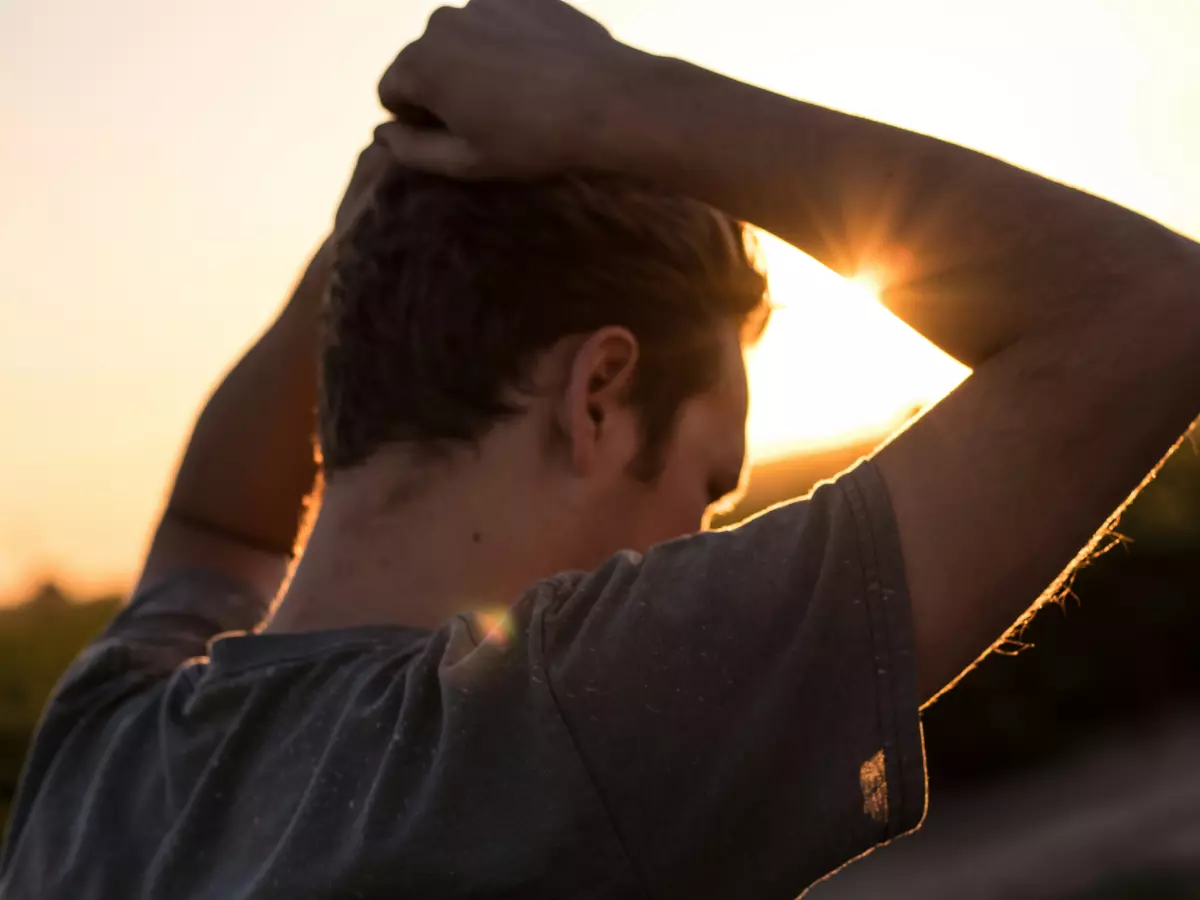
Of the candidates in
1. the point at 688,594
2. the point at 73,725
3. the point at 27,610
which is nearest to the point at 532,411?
the point at 688,594

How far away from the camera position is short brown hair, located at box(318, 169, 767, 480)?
1.99 meters

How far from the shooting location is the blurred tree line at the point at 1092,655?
970 centimetres

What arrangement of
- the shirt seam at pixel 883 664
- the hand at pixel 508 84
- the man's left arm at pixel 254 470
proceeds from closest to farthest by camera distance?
the shirt seam at pixel 883 664, the hand at pixel 508 84, the man's left arm at pixel 254 470

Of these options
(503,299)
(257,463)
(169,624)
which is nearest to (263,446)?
(257,463)

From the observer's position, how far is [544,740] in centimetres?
154

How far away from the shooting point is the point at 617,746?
4.97ft

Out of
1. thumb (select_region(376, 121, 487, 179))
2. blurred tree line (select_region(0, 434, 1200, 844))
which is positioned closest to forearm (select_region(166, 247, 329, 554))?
thumb (select_region(376, 121, 487, 179))

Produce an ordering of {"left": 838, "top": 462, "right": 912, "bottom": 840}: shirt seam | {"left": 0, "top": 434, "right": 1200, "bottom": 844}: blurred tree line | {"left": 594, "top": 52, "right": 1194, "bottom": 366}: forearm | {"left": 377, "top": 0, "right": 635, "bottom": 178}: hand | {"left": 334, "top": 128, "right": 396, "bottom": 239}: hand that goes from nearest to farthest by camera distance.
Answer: {"left": 838, "top": 462, "right": 912, "bottom": 840}: shirt seam < {"left": 594, "top": 52, "right": 1194, "bottom": 366}: forearm < {"left": 377, "top": 0, "right": 635, "bottom": 178}: hand < {"left": 334, "top": 128, "right": 396, "bottom": 239}: hand < {"left": 0, "top": 434, "right": 1200, "bottom": 844}: blurred tree line

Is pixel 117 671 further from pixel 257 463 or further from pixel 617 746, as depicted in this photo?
pixel 617 746

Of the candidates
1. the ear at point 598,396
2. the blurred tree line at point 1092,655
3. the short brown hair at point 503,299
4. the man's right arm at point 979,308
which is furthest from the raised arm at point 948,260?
the blurred tree line at point 1092,655

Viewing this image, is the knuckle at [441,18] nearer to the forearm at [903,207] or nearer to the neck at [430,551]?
the forearm at [903,207]

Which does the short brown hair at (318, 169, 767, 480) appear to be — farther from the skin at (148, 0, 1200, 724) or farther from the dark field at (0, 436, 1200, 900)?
the dark field at (0, 436, 1200, 900)

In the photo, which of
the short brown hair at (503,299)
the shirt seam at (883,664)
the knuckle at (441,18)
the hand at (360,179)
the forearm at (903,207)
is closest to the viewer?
the shirt seam at (883,664)

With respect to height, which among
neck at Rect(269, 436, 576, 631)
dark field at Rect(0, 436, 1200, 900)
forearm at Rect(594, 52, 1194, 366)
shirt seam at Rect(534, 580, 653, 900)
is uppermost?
forearm at Rect(594, 52, 1194, 366)
